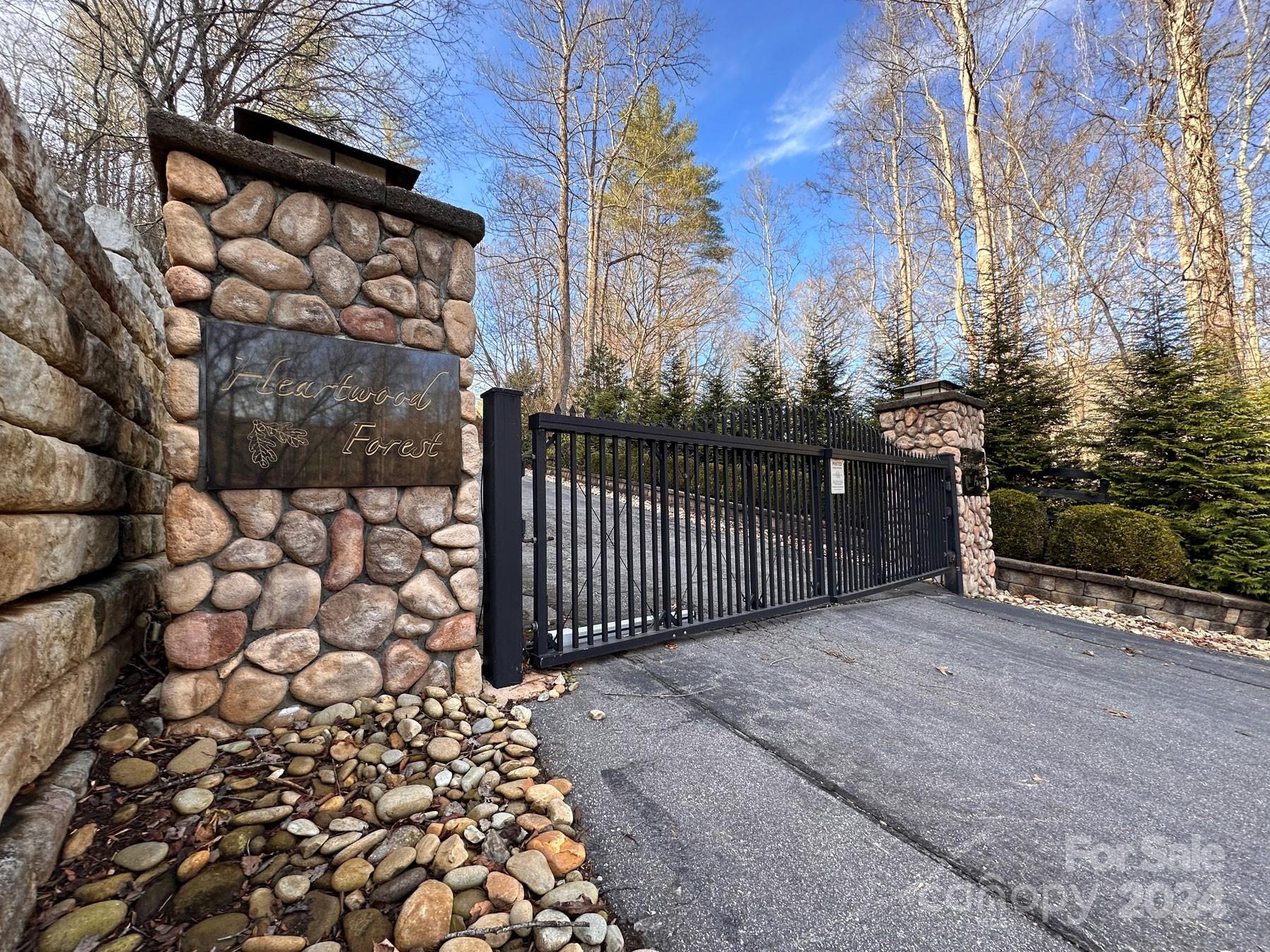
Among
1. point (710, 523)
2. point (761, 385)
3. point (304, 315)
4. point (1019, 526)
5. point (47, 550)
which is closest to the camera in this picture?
point (47, 550)

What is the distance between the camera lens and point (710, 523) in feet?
10.4

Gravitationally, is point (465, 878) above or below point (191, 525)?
below

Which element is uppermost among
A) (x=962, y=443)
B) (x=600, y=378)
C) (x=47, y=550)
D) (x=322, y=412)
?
(x=600, y=378)

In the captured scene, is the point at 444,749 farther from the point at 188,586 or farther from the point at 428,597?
the point at 188,586

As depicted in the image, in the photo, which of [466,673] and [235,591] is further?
[466,673]

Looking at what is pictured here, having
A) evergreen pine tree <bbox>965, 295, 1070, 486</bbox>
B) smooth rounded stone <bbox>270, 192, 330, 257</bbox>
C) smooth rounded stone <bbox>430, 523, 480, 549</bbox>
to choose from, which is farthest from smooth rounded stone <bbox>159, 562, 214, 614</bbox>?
evergreen pine tree <bbox>965, 295, 1070, 486</bbox>

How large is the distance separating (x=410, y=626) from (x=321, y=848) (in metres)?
0.83

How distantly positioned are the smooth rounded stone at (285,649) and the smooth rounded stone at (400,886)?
932mm

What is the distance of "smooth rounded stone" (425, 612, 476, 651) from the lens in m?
2.14

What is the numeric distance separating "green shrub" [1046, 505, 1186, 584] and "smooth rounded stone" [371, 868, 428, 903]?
728 centimetres

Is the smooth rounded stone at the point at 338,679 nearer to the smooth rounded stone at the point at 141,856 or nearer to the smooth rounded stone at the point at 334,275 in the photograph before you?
the smooth rounded stone at the point at 141,856

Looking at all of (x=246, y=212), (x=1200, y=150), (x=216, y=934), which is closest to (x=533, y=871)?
(x=216, y=934)

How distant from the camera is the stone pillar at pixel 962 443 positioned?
18.6 feet

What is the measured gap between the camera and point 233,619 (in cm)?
178
